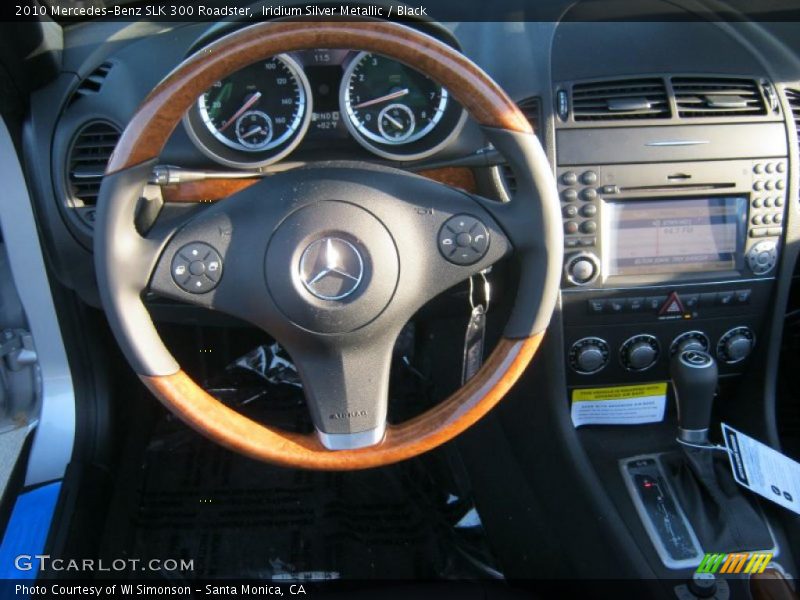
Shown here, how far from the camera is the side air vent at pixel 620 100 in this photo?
157 cm

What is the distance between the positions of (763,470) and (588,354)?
44 cm

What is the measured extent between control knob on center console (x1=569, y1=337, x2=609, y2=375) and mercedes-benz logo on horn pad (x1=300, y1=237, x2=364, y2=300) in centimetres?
68

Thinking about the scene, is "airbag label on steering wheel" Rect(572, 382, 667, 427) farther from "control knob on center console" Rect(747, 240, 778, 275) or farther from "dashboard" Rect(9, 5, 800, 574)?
"control knob on center console" Rect(747, 240, 778, 275)

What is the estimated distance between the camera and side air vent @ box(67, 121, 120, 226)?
5.08ft

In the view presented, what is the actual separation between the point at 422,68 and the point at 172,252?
479mm

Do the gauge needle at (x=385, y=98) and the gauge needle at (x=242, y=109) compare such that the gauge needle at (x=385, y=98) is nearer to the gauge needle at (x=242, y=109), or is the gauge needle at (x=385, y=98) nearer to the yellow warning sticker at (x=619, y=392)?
the gauge needle at (x=242, y=109)

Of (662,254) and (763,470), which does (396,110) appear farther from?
(763,470)

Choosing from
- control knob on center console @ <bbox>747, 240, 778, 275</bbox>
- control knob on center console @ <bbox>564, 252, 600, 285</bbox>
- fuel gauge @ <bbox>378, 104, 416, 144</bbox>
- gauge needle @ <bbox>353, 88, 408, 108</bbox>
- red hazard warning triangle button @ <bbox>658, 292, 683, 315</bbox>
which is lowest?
red hazard warning triangle button @ <bbox>658, 292, 683, 315</bbox>

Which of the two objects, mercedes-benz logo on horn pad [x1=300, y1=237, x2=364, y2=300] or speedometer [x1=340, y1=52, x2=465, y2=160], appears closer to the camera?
mercedes-benz logo on horn pad [x1=300, y1=237, x2=364, y2=300]

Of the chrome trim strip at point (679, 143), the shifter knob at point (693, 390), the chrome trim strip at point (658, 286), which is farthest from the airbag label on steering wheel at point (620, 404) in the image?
the chrome trim strip at point (679, 143)

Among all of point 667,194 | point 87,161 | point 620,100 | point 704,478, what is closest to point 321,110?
point 87,161

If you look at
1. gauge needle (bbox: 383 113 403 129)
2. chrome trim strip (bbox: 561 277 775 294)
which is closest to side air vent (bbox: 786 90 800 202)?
chrome trim strip (bbox: 561 277 775 294)

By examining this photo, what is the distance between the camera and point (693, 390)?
1.59 metres

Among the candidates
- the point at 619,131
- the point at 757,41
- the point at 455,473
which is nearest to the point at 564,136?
the point at 619,131
